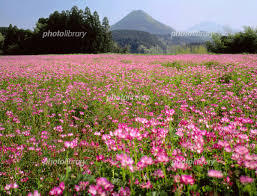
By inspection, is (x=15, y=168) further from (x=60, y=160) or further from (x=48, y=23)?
(x=48, y=23)

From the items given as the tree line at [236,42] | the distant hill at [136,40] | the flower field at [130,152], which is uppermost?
the distant hill at [136,40]

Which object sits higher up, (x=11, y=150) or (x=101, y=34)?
(x=101, y=34)

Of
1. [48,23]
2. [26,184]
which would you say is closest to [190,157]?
[26,184]

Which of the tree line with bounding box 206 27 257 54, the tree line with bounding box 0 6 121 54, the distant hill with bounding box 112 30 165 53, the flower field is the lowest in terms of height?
the flower field

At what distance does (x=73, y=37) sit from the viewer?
51781 mm

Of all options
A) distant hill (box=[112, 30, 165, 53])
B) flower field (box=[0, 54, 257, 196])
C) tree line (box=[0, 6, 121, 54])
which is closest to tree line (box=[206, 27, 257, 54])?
flower field (box=[0, 54, 257, 196])

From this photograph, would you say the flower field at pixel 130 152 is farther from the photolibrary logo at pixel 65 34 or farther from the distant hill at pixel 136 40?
the distant hill at pixel 136 40

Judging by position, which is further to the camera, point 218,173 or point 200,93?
point 200,93

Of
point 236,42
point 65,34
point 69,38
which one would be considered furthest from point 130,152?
point 65,34

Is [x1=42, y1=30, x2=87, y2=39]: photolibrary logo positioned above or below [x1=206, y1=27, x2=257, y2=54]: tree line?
above

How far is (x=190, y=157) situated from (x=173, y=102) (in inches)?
116

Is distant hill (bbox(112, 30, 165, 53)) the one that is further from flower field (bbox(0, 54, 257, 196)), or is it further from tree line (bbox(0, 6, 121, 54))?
flower field (bbox(0, 54, 257, 196))

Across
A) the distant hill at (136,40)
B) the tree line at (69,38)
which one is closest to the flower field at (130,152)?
the tree line at (69,38)

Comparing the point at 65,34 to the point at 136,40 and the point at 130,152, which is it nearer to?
the point at 130,152
